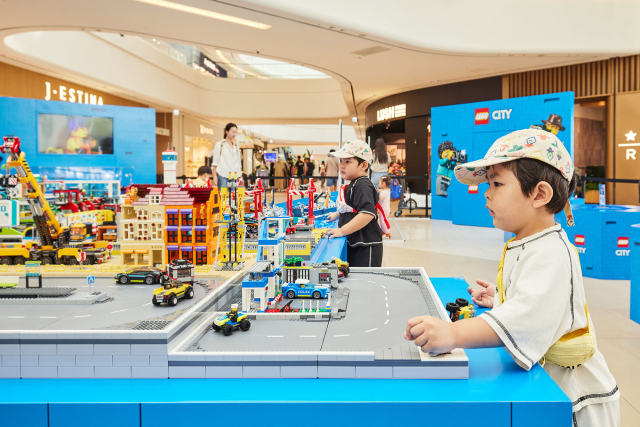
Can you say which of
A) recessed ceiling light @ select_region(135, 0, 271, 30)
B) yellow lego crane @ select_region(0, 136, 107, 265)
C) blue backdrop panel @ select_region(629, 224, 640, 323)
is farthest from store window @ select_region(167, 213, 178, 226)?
recessed ceiling light @ select_region(135, 0, 271, 30)

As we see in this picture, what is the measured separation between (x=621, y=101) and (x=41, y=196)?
1181cm

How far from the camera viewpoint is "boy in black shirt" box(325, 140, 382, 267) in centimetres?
324

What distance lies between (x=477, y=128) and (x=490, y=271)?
6.53 m

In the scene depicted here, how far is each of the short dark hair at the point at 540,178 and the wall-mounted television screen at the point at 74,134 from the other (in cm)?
1291

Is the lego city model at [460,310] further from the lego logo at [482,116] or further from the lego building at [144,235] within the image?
the lego logo at [482,116]

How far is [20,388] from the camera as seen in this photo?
3.43 ft

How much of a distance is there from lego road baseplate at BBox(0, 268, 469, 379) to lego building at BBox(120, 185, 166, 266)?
1.05m

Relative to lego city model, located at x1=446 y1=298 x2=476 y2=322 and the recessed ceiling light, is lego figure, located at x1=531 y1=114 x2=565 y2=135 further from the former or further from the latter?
lego city model, located at x1=446 y1=298 x2=476 y2=322

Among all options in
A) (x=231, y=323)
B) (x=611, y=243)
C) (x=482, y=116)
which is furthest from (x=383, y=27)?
(x=231, y=323)

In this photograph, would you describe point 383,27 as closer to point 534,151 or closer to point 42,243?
point 42,243

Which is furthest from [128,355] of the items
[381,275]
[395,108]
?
[395,108]

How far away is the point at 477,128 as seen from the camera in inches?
459

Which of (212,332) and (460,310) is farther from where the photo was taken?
(460,310)

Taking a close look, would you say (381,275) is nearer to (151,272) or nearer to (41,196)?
(151,272)
